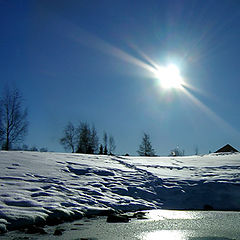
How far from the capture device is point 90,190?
6035mm

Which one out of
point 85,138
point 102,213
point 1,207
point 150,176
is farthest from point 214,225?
point 85,138

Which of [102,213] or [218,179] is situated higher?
[218,179]

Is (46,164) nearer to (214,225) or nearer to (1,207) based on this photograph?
(1,207)

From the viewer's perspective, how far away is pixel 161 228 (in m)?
3.78

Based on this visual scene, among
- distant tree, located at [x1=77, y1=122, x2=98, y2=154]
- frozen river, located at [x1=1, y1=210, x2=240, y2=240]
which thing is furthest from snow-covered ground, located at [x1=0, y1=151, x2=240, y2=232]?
distant tree, located at [x1=77, y1=122, x2=98, y2=154]

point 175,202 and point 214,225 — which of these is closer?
point 214,225

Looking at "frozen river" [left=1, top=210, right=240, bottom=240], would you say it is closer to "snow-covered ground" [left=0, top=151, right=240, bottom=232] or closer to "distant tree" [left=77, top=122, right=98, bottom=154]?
"snow-covered ground" [left=0, top=151, right=240, bottom=232]

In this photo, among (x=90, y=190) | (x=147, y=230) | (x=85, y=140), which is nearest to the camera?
(x=147, y=230)

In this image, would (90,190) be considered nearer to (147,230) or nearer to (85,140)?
(147,230)

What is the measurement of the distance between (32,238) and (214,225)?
9.33 ft

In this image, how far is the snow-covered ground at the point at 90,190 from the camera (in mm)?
4400

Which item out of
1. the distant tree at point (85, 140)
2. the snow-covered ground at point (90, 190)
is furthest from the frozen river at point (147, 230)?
the distant tree at point (85, 140)

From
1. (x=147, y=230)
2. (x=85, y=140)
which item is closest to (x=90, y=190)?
(x=147, y=230)

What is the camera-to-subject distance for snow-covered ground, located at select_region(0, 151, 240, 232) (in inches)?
173
